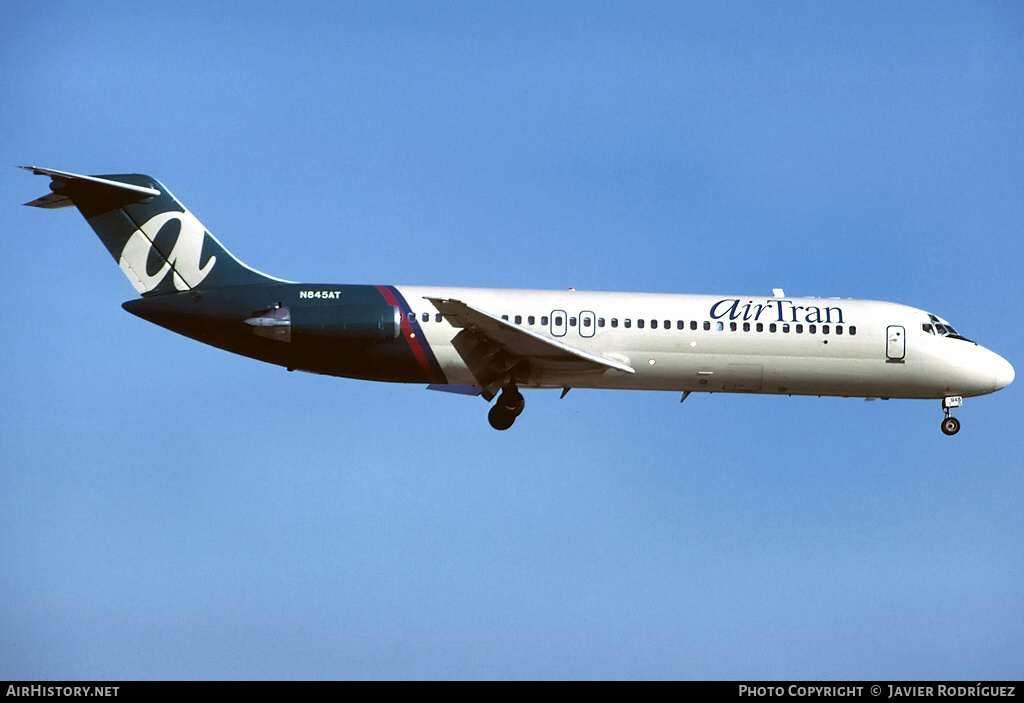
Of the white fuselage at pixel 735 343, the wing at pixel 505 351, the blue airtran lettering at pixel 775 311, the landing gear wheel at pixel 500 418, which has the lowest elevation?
the landing gear wheel at pixel 500 418

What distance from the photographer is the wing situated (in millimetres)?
34562

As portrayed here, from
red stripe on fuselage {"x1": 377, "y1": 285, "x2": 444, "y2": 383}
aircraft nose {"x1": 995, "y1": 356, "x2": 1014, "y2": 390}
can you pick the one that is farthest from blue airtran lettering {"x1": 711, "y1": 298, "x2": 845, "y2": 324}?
red stripe on fuselage {"x1": 377, "y1": 285, "x2": 444, "y2": 383}

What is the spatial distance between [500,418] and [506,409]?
1.22 ft

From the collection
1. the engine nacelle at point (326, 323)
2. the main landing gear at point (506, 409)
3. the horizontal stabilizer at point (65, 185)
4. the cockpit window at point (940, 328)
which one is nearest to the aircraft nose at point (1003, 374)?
the cockpit window at point (940, 328)

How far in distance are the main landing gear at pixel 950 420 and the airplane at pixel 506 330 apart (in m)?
0.04

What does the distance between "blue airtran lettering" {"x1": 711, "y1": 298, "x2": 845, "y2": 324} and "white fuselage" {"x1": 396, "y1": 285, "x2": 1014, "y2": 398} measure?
3 centimetres

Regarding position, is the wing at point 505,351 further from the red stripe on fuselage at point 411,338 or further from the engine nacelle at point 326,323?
the engine nacelle at point 326,323

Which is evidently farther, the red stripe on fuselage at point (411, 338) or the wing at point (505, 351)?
the red stripe on fuselage at point (411, 338)

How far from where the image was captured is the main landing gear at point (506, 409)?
120 ft

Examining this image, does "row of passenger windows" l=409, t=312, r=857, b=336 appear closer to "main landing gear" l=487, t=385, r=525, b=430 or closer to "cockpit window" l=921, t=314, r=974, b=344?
"main landing gear" l=487, t=385, r=525, b=430

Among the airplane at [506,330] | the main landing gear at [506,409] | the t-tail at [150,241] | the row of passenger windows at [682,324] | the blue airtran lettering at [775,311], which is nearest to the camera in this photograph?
the airplane at [506,330]
